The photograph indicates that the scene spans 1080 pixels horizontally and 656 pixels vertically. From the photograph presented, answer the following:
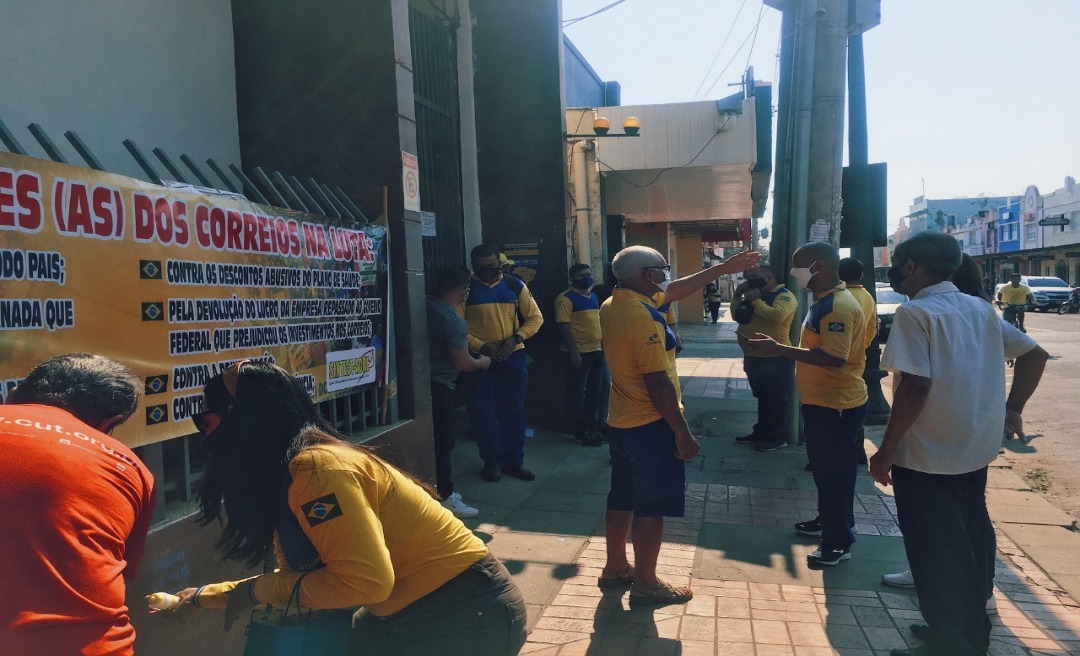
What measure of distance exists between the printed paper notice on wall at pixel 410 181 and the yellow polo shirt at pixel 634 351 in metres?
1.91

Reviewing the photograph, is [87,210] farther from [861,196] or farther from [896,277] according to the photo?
[861,196]

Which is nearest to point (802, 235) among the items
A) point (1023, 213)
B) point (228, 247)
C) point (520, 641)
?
point (228, 247)

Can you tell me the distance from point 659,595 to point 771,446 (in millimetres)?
3849

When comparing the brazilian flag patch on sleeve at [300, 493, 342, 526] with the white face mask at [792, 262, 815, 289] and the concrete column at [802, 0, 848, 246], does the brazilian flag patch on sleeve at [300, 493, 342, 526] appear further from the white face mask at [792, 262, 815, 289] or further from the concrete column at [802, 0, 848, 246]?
the concrete column at [802, 0, 848, 246]

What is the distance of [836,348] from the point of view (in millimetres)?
4523

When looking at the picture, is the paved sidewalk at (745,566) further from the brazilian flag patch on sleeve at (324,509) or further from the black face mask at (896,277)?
the brazilian flag patch on sleeve at (324,509)

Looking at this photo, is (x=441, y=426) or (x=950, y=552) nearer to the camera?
(x=950, y=552)

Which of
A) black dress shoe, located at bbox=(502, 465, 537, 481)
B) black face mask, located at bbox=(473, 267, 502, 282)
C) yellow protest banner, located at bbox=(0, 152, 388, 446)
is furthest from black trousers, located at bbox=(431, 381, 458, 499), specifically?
yellow protest banner, located at bbox=(0, 152, 388, 446)

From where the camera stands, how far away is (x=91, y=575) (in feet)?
5.90

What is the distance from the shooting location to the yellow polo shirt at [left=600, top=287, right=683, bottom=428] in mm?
3852

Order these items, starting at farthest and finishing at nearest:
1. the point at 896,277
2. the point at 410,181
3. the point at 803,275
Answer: the point at 410,181
the point at 803,275
the point at 896,277

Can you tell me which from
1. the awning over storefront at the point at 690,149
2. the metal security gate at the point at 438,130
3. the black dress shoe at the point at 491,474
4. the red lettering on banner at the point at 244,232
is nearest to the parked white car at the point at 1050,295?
the awning over storefront at the point at 690,149

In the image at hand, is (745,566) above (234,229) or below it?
below

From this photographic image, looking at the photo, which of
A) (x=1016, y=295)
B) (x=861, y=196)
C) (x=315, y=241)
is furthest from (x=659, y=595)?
(x=1016, y=295)
